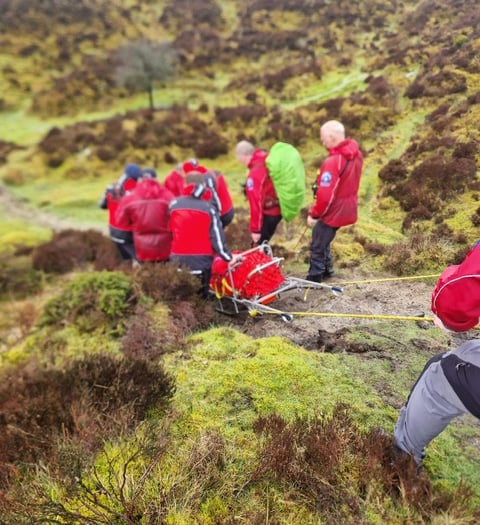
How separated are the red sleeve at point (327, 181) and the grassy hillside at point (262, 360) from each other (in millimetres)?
1424

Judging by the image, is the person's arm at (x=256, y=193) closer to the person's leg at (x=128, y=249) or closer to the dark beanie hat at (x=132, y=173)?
the person's leg at (x=128, y=249)

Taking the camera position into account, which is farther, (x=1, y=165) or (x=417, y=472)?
(x=1, y=165)

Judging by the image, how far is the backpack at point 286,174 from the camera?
591 cm

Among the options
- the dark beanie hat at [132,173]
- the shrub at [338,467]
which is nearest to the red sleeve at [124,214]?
the dark beanie hat at [132,173]

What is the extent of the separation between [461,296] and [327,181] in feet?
9.63

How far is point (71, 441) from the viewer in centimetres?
325

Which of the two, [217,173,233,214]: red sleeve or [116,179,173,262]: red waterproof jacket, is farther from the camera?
[217,173,233,214]: red sleeve

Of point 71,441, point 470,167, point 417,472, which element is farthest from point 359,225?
point 71,441

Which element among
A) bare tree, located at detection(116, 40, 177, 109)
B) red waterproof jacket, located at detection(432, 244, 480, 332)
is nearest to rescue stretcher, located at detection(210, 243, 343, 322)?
red waterproof jacket, located at detection(432, 244, 480, 332)

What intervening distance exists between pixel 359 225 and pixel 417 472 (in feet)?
16.7

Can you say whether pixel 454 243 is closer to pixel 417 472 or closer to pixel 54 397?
pixel 417 472

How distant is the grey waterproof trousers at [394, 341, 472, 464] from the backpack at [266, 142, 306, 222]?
384 centimetres

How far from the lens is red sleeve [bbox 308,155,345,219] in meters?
4.87

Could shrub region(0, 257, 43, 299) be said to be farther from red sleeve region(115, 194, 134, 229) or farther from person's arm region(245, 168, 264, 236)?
person's arm region(245, 168, 264, 236)
